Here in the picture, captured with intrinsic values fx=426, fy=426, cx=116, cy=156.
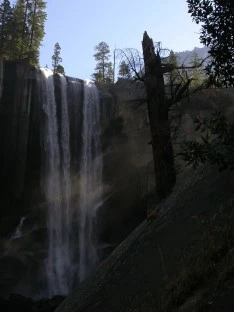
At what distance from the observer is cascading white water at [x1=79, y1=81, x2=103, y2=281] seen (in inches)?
1182

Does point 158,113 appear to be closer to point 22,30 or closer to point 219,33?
point 219,33

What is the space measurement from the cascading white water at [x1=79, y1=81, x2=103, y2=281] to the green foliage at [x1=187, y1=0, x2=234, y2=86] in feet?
82.4

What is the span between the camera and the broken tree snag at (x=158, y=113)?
38.1 ft

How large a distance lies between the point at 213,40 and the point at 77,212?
25.8 meters

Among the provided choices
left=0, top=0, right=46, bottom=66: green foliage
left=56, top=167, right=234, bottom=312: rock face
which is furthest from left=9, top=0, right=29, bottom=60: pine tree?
left=56, top=167, right=234, bottom=312: rock face

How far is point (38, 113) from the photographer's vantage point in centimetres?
3134

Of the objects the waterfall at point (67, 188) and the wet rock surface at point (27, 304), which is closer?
the wet rock surface at point (27, 304)

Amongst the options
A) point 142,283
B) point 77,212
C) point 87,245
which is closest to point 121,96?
point 77,212

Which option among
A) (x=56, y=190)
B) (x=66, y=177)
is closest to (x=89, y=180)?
(x=66, y=177)

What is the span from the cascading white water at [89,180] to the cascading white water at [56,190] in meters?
1.05

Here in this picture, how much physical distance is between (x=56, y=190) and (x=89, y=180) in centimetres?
257

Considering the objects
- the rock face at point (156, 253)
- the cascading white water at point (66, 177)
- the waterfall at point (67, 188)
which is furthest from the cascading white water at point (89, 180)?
the rock face at point (156, 253)

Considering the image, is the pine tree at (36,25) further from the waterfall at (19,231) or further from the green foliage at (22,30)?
the waterfall at (19,231)

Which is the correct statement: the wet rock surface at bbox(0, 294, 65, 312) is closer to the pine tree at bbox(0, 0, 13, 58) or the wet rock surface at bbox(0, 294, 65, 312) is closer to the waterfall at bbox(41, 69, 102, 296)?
the waterfall at bbox(41, 69, 102, 296)
